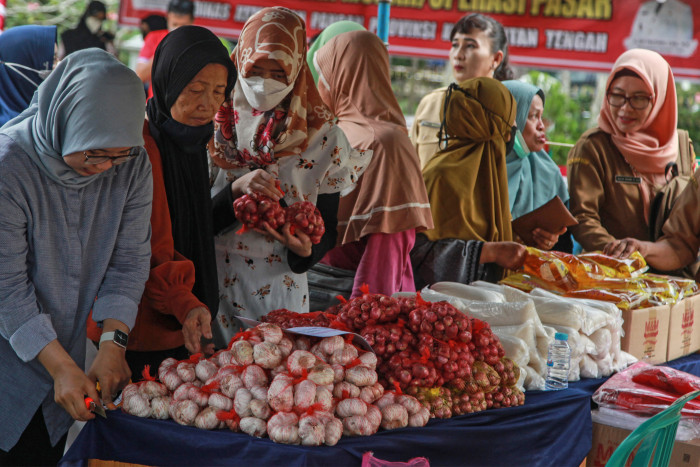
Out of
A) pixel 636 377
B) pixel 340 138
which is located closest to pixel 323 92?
pixel 340 138

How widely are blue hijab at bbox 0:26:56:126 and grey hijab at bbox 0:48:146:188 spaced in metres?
2.00

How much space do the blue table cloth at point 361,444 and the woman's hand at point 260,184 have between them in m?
0.79

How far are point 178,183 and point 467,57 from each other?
7.50 feet

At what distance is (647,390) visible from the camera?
2221mm

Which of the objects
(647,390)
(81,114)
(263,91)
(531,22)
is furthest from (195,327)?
(531,22)

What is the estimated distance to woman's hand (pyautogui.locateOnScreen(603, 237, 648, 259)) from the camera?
3268mm

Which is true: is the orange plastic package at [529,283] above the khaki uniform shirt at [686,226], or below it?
below

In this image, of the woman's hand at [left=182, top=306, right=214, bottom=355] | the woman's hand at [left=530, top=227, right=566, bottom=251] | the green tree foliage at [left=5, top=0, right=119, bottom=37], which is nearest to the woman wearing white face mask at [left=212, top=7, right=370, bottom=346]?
the woman's hand at [left=182, top=306, right=214, bottom=355]

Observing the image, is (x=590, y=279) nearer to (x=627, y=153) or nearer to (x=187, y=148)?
(x=627, y=153)

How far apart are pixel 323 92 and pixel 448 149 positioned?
2.01 feet

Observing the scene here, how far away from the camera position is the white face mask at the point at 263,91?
2258 mm

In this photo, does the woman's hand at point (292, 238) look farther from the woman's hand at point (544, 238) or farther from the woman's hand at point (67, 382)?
the woman's hand at point (544, 238)

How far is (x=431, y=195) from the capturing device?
121 inches

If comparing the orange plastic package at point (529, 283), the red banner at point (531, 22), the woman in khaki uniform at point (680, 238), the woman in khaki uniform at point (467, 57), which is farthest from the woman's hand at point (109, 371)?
the red banner at point (531, 22)
